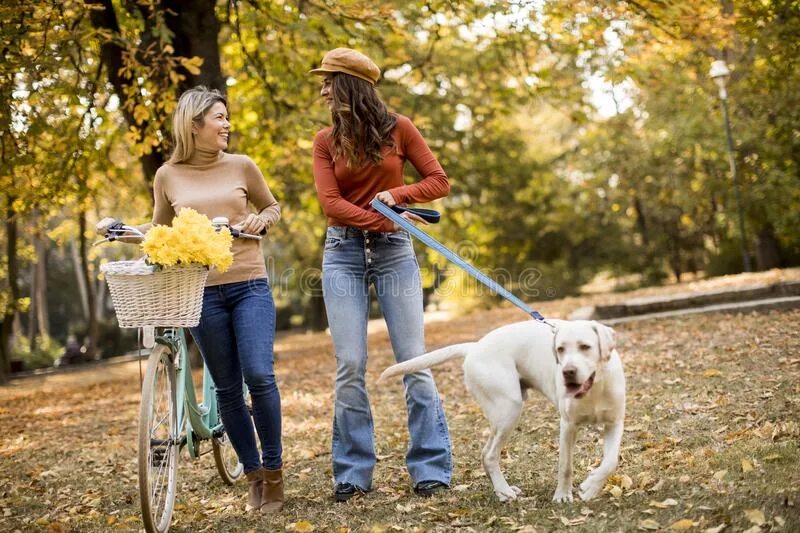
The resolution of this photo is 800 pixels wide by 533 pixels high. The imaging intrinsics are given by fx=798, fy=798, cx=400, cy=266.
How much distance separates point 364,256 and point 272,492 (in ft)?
4.64

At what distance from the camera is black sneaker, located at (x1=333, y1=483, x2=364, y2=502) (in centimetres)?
448

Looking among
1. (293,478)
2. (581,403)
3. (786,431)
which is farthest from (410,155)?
(786,431)

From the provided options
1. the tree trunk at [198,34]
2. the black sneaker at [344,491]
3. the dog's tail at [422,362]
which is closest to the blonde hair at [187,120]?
the dog's tail at [422,362]

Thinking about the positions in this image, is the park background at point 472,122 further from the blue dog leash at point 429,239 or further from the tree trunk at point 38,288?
the blue dog leash at point 429,239

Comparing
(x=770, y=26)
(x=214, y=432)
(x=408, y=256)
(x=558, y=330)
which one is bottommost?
(x=214, y=432)

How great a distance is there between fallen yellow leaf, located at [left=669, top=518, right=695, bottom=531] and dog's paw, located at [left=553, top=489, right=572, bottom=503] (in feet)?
2.28

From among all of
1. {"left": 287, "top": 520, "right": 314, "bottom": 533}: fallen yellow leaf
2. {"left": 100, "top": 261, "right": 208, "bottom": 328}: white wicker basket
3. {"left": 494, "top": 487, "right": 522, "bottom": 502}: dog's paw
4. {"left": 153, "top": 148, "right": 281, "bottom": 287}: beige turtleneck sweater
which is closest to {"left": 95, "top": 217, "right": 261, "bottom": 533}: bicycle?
{"left": 100, "top": 261, "right": 208, "bottom": 328}: white wicker basket

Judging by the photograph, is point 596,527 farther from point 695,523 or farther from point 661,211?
point 661,211

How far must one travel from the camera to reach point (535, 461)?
16.7 ft

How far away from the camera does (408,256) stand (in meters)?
4.48

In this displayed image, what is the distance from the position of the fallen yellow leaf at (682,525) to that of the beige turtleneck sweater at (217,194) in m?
2.43

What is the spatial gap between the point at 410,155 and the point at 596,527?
2186mm

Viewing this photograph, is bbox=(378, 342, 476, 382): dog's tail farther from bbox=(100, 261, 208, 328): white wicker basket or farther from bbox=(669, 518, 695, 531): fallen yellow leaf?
bbox=(669, 518, 695, 531): fallen yellow leaf

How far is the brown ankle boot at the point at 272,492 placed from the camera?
442cm
